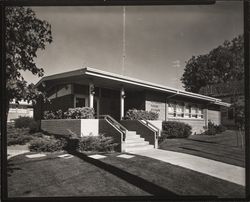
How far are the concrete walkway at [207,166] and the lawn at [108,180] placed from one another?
1.31ft

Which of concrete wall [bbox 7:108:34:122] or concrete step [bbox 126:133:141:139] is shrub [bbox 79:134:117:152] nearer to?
concrete step [bbox 126:133:141:139]

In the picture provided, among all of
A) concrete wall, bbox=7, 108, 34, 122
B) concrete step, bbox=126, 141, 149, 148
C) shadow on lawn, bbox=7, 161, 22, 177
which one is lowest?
shadow on lawn, bbox=7, 161, 22, 177

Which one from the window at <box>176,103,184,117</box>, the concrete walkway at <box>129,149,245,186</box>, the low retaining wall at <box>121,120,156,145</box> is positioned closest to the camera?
the concrete walkway at <box>129,149,245,186</box>

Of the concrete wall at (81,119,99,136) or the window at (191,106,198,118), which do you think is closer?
the concrete wall at (81,119,99,136)

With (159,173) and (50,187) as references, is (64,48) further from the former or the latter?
(159,173)

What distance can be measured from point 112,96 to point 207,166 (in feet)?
29.2

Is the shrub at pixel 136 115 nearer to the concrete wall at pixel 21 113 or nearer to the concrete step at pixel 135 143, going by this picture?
the concrete step at pixel 135 143

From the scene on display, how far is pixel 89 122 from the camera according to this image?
418 inches

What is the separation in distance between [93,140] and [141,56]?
160 inches

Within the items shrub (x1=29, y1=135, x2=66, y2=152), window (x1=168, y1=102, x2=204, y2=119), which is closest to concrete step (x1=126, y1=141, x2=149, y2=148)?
shrub (x1=29, y1=135, x2=66, y2=152)

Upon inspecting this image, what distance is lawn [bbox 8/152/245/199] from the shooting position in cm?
509

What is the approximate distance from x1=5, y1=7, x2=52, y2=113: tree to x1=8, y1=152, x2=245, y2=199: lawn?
6.90 ft

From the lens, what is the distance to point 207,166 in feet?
24.1

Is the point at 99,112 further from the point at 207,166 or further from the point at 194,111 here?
the point at 194,111
